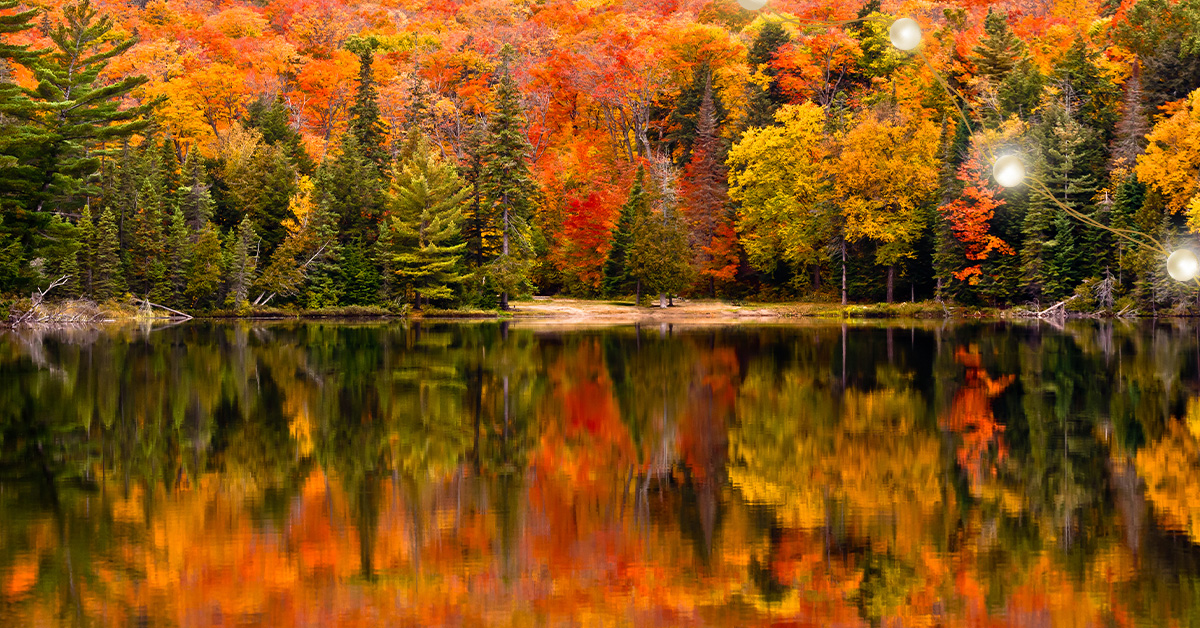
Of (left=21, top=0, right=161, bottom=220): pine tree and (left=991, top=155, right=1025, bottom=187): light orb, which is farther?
(left=21, top=0, right=161, bottom=220): pine tree

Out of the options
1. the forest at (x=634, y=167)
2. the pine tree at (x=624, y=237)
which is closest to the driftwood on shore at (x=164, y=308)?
the forest at (x=634, y=167)

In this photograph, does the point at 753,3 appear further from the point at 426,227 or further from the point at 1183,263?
the point at 426,227

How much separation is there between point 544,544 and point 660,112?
217 feet

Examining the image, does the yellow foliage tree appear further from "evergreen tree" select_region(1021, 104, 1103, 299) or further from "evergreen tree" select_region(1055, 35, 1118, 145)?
"evergreen tree" select_region(1055, 35, 1118, 145)

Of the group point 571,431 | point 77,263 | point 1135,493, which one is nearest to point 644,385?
point 571,431

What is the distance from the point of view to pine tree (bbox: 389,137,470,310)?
5459cm

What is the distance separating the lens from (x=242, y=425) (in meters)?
15.0

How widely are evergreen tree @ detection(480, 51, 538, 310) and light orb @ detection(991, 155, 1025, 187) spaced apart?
170 ft

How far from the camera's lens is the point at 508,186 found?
56.3 m

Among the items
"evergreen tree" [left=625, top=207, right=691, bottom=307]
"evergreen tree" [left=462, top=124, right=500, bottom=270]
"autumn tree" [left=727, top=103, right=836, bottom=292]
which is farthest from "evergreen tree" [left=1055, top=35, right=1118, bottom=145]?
"evergreen tree" [left=462, top=124, right=500, bottom=270]

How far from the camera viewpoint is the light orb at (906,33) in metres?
3.87

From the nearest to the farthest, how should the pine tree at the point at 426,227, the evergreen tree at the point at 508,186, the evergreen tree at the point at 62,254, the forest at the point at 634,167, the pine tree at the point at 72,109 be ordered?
the pine tree at the point at 72,109 → the evergreen tree at the point at 62,254 → the forest at the point at 634,167 → the pine tree at the point at 426,227 → the evergreen tree at the point at 508,186

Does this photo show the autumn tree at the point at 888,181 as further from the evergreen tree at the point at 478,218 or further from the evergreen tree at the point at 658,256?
the evergreen tree at the point at 478,218

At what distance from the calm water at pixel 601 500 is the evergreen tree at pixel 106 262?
32.6 m
